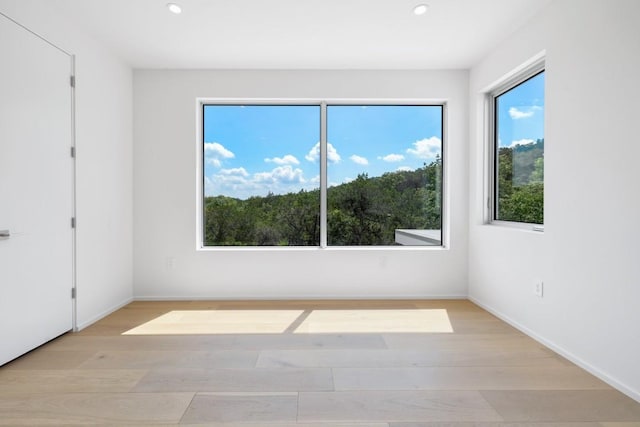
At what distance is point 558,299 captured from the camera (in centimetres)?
269

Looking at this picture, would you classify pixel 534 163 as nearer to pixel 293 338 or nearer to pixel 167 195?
pixel 293 338

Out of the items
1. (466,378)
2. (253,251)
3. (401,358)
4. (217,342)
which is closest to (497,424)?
(466,378)

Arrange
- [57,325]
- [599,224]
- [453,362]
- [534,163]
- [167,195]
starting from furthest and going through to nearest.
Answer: [167,195], [534,163], [57,325], [453,362], [599,224]

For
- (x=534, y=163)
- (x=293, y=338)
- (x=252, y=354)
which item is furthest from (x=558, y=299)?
(x=252, y=354)

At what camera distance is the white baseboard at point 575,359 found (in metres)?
2.09

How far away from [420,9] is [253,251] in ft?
9.28

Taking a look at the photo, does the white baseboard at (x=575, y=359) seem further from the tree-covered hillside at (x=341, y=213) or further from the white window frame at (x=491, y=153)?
the tree-covered hillside at (x=341, y=213)

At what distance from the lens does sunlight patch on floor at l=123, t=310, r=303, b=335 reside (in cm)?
313

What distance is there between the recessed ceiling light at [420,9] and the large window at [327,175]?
4.79 feet

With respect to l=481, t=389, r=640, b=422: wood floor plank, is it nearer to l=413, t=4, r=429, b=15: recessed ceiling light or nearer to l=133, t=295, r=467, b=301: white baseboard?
l=133, t=295, r=467, b=301: white baseboard

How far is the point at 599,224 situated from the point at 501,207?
1.46m

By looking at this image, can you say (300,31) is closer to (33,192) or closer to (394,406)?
(33,192)


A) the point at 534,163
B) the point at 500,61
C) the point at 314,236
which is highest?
the point at 500,61

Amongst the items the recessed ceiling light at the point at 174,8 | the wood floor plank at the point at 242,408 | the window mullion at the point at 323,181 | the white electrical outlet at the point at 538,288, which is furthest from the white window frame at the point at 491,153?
the recessed ceiling light at the point at 174,8
